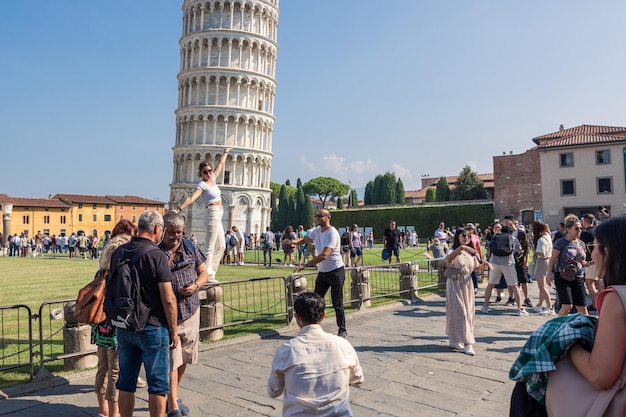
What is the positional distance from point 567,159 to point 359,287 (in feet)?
138

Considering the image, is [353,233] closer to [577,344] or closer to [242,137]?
[577,344]

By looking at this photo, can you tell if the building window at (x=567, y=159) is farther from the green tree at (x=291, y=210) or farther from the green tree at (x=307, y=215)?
the green tree at (x=291, y=210)

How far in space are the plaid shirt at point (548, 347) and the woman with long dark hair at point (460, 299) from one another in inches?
186

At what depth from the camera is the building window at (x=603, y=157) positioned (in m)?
41.8

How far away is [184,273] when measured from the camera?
14.6 feet

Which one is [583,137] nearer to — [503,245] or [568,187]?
[568,187]

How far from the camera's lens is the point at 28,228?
7044 centimetres

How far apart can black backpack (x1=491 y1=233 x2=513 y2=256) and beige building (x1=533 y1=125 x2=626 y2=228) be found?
38616 millimetres

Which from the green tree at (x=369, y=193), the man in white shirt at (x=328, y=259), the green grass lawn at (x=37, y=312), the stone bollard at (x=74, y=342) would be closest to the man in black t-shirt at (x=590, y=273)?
the man in white shirt at (x=328, y=259)

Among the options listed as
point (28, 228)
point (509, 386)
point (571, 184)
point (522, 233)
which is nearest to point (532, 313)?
point (522, 233)

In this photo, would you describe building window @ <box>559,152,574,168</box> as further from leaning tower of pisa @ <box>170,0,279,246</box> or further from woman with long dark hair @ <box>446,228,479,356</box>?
woman with long dark hair @ <box>446,228,479,356</box>

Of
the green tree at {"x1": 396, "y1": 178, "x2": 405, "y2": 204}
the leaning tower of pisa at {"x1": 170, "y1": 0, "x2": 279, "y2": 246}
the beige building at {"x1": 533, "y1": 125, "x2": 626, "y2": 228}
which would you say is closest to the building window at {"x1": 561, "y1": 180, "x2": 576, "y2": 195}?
the beige building at {"x1": 533, "y1": 125, "x2": 626, "y2": 228}

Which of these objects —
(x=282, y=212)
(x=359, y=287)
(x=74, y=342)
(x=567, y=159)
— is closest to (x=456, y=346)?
(x=359, y=287)

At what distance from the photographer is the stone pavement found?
4570mm
